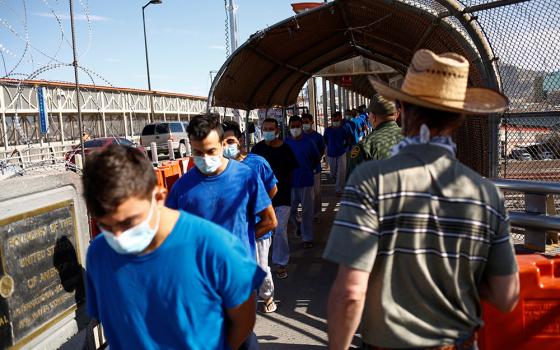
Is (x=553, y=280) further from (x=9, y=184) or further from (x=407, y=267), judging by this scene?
(x=9, y=184)

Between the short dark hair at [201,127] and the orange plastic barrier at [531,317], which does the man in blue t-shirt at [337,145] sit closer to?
the short dark hair at [201,127]

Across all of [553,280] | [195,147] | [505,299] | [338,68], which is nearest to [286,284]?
[195,147]

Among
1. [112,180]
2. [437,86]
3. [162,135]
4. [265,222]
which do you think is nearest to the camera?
[112,180]

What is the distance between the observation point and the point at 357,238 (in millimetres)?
1729

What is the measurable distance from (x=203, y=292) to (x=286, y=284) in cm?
414

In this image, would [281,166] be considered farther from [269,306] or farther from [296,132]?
[296,132]

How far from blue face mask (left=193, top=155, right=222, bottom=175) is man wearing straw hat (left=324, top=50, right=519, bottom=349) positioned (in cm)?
194

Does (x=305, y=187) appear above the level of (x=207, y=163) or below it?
below

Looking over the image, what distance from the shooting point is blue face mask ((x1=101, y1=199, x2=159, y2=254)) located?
1.69m

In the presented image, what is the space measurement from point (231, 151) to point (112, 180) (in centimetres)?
368

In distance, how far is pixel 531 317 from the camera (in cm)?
261

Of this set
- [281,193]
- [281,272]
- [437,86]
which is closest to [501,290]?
Result: [437,86]

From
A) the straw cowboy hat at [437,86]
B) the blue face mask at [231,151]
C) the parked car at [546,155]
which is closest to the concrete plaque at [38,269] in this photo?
the straw cowboy hat at [437,86]

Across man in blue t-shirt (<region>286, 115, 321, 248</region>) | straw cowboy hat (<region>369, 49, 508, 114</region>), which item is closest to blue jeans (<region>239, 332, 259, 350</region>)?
straw cowboy hat (<region>369, 49, 508, 114</region>)
